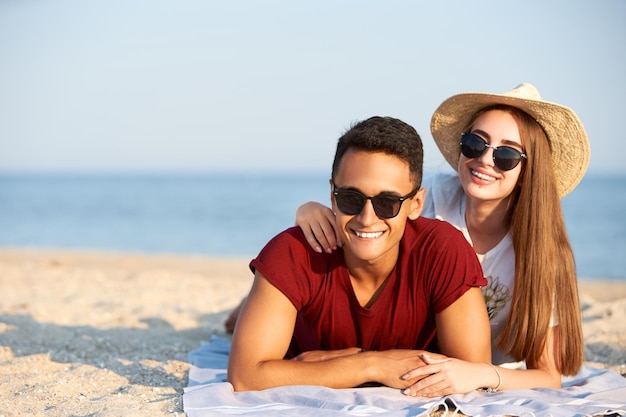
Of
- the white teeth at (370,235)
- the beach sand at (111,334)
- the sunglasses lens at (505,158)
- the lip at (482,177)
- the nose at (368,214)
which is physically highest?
the sunglasses lens at (505,158)

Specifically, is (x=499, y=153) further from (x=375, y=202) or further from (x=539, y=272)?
(x=375, y=202)

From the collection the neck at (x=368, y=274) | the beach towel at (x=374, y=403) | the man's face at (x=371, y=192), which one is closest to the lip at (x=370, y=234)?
the man's face at (x=371, y=192)

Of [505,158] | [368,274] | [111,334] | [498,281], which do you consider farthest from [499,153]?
[111,334]

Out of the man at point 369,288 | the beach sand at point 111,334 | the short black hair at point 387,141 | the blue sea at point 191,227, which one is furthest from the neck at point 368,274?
the blue sea at point 191,227

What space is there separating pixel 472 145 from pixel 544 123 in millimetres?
530

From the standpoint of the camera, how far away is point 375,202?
3.63 meters

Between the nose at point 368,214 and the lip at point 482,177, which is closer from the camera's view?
the nose at point 368,214

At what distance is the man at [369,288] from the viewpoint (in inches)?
144

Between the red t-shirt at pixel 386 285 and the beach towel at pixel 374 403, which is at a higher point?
the red t-shirt at pixel 386 285

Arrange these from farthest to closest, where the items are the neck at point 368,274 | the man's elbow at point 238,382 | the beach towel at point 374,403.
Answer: the neck at point 368,274, the man's elbow at point 238,382, the beach towel at point 374,403

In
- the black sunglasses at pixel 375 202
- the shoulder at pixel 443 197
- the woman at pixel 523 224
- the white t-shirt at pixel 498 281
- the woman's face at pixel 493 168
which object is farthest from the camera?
the shoulder at pixel 443 197

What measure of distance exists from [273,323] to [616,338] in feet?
12.6

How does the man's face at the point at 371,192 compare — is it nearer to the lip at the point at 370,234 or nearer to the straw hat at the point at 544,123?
the lip at the point at 370,234

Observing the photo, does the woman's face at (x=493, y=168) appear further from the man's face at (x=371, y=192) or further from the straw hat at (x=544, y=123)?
the man's face at (x=371, y=192)
